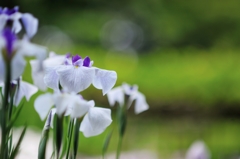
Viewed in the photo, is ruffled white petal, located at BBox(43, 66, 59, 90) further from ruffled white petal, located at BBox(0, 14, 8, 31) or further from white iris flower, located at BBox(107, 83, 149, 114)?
white iris flower, located at BBox(107, 83, 149, 114)

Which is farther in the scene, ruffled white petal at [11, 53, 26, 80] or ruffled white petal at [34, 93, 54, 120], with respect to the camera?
ruffled white petal at [34, 93, 54, 120]

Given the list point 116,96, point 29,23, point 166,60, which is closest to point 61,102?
point 29,23

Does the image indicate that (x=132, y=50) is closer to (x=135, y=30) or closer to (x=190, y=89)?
(x=135, y=30)

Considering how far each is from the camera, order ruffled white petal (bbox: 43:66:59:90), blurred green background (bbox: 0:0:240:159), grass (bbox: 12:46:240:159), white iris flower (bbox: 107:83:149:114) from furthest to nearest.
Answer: blurred green background (bbox: 0:0:240:159)
grass (bbox: 12:46:240:159)
white iris flower (bbox: 107:83:149:114)
ruffled white petal (bbox: 43:66:59:90)

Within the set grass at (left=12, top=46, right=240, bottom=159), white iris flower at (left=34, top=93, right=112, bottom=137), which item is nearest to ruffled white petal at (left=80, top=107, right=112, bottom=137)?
white iris flower at (left=34, top=93, right=112, bottom=137)

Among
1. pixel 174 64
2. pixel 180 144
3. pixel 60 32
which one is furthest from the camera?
pixel 60 32

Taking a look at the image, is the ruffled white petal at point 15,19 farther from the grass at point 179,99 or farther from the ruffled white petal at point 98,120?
the grass at point 179,99

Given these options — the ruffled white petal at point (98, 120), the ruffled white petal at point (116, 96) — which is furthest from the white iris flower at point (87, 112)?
the ruffled white petal at point (116, 96)

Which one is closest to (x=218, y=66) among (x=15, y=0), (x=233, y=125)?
(x=233, y=125)
